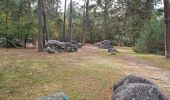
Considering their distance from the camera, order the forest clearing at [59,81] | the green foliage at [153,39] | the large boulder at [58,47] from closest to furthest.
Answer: the forest clearing at [59,81]
the large boulder at [58,47]
the green foliage at [153,39]

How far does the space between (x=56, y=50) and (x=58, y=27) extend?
80.2 ft

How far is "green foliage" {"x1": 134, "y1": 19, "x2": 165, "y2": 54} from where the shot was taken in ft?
82.3

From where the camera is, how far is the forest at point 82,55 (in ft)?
29.0

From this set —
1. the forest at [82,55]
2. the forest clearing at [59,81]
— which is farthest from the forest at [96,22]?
the forest clearing at [59,81]

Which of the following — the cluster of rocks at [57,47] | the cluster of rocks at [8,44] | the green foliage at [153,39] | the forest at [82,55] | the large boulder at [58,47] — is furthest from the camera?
the green foliage at [153,39]

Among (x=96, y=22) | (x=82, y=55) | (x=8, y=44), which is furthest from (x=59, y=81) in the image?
(x=96, y=22)

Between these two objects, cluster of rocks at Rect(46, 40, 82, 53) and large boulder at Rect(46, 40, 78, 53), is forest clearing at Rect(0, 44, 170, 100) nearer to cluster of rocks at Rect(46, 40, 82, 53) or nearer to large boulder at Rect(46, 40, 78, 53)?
cluster of rocks at Rect(46, 40, 82, 53)

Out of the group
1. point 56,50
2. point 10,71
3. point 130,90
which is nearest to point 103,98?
point 130,90

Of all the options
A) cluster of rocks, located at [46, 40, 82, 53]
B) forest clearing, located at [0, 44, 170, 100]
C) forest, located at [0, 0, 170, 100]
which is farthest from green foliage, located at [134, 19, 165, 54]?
forest clearing, located at [0, 44, 170, 100]

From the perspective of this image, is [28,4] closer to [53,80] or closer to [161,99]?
[53,80]

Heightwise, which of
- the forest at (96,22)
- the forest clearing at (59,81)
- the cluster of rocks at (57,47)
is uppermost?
the forest at (96,22)

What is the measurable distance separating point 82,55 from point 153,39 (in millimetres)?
8320

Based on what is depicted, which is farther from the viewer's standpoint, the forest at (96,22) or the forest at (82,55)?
the forest at (96,22)

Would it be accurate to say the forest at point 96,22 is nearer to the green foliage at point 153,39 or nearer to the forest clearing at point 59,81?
the green foliage at point 153,39
